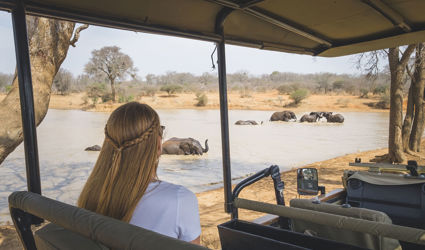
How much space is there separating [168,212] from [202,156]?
1088 centimetres

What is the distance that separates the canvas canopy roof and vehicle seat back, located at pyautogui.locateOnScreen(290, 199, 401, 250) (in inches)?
51.8

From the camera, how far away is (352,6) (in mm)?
2227

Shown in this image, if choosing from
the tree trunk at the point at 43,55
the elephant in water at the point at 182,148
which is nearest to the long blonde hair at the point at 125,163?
the tree trunk at the point at 43,55

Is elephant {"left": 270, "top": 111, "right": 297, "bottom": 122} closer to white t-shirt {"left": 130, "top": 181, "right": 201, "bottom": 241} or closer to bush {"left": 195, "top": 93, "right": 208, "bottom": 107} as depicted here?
bush {"left": 195, "top": 93, "right": 208, "bottom": 107}

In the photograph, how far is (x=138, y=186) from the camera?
1.04 metres

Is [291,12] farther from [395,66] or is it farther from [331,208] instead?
[395,66]

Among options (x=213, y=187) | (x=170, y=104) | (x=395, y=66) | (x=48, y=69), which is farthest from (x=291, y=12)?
(x=170, y=104)

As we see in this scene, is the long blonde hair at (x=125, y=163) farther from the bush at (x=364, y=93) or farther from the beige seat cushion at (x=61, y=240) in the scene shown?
the bush at (x=364, y=93)

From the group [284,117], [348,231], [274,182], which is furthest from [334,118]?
[348,231]

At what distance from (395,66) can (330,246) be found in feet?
27.2

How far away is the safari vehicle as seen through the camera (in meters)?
0.93

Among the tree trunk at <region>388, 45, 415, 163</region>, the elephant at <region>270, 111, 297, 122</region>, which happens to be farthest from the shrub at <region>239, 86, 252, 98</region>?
the tree trunk at <region>388, 45, 415, 163</region>

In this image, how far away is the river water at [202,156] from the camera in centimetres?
852

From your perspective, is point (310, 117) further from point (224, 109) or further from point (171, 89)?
point (224, 109)
